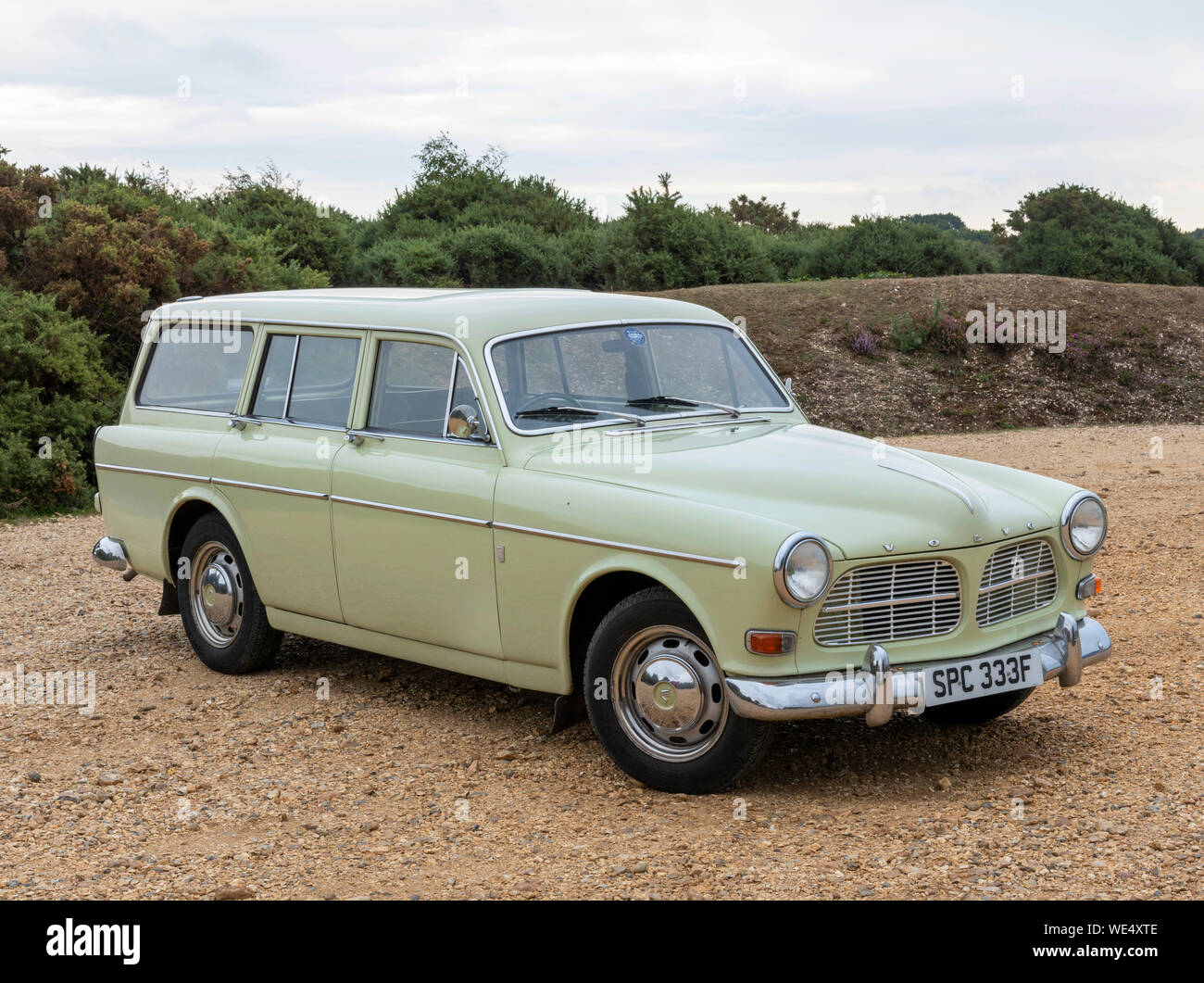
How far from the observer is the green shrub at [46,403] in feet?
43.5

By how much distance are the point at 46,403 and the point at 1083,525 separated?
1217 cm

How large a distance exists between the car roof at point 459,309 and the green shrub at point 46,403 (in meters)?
7.11

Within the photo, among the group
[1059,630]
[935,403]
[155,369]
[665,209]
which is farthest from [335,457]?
[665,209]

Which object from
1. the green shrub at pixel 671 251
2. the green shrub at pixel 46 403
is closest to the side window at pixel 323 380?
the green shrub at pixel 46 403

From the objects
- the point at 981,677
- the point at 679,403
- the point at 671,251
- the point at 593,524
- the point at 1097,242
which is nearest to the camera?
the point at 981,677

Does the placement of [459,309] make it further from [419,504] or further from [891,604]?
[891,604]

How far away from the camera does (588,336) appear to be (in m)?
5.87

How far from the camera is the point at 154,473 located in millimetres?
6992

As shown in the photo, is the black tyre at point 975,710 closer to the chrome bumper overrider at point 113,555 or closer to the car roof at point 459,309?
the car roof at point 459,309

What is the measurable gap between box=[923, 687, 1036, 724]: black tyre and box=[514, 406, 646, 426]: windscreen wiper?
6.00 ft

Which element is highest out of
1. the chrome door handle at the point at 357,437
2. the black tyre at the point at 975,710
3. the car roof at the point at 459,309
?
the car roof at the point at 459,309

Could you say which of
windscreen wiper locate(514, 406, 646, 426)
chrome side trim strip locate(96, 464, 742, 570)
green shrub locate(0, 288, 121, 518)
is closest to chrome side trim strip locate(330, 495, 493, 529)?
chrome side trim strip locate(96, 464, 742, 570)

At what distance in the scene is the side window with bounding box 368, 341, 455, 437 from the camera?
5.79m

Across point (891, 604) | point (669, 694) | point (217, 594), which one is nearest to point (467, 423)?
point (669, 694)
